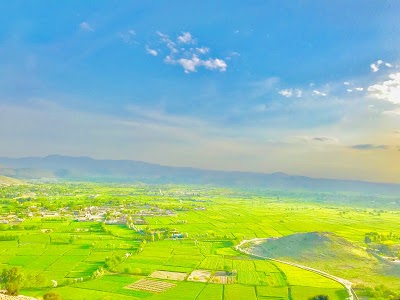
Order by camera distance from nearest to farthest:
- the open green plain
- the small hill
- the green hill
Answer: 1. the open green plain
2. the green hill
3. the small hill

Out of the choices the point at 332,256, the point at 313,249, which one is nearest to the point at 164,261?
the point at 313,249

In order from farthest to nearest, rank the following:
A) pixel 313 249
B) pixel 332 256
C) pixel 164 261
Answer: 1. pixel 313 249
2. pixel 332 256
3. pixel 164 261

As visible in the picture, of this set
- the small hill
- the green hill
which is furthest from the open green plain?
the small hill

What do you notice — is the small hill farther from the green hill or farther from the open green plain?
the open green plain

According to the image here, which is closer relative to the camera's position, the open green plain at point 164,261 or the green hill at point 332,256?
the open green plain at point 164,261

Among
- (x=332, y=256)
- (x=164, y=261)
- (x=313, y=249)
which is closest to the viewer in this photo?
(x=164, y=261)

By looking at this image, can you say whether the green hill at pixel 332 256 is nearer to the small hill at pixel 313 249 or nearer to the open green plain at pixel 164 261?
the small hill at pixel 313 249

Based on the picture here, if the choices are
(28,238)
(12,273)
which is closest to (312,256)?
(12,273)

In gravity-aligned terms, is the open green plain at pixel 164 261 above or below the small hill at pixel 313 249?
below

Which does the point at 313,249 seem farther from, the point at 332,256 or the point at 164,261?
the point at 164,261

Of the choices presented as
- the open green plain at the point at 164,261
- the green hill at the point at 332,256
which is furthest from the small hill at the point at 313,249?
the open green plain at the point at 164,261

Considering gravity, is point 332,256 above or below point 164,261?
above
